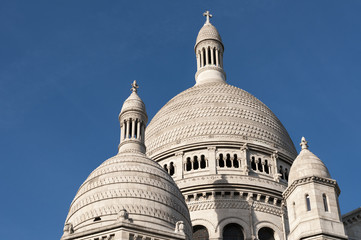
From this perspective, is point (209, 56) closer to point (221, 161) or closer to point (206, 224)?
point (221, 161)

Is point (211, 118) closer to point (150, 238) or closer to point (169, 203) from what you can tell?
point (169, 203)

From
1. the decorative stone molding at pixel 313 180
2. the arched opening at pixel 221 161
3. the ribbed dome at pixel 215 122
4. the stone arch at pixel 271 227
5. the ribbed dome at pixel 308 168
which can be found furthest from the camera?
the ribbed dome at pixel 215 122

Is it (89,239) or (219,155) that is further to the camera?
(219,155)

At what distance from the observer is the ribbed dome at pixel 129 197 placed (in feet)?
90.1

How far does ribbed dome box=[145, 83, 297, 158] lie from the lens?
40.7 metres

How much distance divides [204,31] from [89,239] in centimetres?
2663

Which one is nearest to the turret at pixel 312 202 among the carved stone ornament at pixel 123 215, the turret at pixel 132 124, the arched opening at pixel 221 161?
the carved stone ornament at pixel 123 215

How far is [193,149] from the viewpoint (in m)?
40.1

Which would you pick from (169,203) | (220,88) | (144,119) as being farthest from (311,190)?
(220,88)

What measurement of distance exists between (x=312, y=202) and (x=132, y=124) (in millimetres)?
11680

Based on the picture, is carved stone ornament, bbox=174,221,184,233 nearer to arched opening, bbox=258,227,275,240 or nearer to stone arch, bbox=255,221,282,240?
stone arch, bbox=255,221,282,240

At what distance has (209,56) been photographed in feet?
161

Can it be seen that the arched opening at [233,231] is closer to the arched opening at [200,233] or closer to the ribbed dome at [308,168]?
the arched opening at [200,233]

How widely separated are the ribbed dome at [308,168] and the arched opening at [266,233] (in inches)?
369
